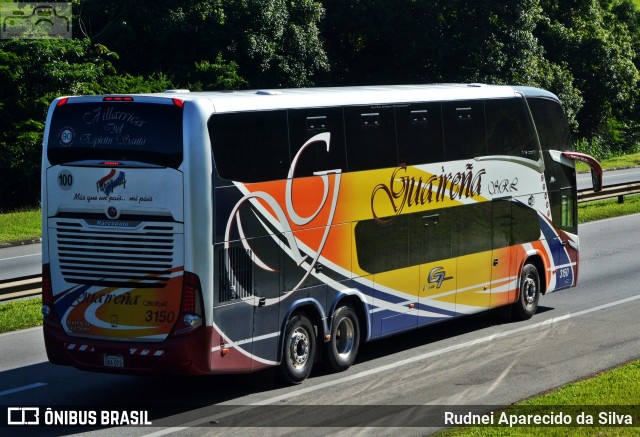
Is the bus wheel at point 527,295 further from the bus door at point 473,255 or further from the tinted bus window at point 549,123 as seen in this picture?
the tinted bus window at point 549,123

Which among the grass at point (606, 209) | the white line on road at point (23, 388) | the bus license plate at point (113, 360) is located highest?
the bus license plate at point (113, 360)

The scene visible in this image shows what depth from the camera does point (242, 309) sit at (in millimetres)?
12609

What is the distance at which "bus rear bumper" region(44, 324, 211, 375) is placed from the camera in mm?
12008

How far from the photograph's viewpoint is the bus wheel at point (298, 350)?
13.4 m

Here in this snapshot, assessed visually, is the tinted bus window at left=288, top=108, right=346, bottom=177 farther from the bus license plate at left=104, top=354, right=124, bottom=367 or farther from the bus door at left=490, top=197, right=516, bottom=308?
the bus door at left=490, top=197, right=516, bottom=308

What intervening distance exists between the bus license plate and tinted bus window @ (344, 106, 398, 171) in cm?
409

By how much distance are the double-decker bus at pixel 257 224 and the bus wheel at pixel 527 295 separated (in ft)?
4.65

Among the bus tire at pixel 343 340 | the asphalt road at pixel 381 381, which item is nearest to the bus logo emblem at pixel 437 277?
the asphalt road at pixel 381 381

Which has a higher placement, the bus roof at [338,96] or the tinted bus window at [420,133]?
the bus roof at [338,96]

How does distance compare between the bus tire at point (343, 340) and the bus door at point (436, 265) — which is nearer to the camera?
the bus tire at point (343, 340)

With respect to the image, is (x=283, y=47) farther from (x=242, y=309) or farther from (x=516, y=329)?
(x=242, y=309)

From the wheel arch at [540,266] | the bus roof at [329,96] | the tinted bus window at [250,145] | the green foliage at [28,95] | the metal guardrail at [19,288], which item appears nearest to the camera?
the tinted bus window at [250,145]

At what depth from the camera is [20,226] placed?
31719 mm

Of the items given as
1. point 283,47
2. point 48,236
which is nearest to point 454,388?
point 48,236
